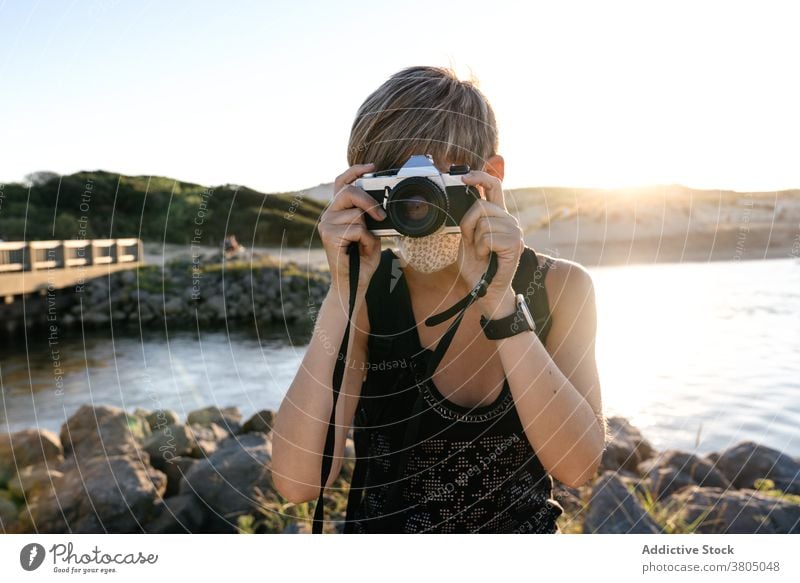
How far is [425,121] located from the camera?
4.84 ft

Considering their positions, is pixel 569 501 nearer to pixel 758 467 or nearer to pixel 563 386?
pixel 758 467

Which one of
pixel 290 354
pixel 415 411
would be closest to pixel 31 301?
pixel 290 354

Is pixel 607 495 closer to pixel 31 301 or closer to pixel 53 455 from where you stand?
pixel 53 455

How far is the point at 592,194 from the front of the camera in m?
3.21

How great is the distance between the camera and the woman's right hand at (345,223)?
1.48m

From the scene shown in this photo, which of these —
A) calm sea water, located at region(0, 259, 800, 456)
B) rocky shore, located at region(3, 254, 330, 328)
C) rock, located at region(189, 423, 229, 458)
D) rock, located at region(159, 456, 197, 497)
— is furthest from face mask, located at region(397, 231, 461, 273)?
rocky shore, located at region(3, 254, 330, 328)

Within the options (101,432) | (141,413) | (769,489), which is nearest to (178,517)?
(101,432)

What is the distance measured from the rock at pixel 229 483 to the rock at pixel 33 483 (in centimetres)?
85

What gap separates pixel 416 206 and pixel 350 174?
175mm

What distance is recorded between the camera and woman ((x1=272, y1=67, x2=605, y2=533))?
1.45m

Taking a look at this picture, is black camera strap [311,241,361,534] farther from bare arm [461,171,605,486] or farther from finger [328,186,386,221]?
bare arm [461,171,605,486]

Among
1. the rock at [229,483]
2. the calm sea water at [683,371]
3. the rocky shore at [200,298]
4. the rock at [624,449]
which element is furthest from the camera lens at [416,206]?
the rocky shore at [200,298]
